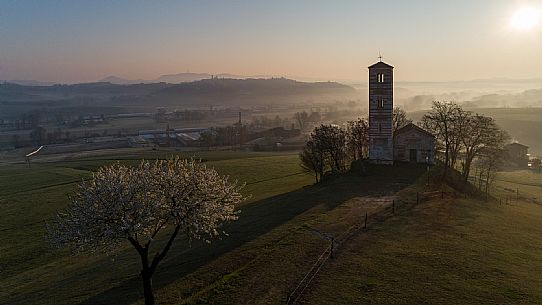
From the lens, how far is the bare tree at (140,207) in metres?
21.5

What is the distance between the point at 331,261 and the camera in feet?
87.8

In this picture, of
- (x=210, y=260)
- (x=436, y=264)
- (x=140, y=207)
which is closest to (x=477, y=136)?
(x=436, y=264)

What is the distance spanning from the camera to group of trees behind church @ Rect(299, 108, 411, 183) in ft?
209

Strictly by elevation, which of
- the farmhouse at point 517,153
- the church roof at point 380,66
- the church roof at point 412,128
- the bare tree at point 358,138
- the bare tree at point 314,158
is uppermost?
the church roof at point 380,66

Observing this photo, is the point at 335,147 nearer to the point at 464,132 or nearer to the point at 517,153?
the point at 464,132

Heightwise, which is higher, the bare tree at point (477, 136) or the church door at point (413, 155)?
the bare tree at point (477, 136)

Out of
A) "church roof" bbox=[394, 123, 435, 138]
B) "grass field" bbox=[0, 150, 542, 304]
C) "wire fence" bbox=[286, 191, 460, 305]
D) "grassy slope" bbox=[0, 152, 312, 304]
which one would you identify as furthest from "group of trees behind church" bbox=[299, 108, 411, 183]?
"wire fence" bbox=[286, 191, 460, 305]

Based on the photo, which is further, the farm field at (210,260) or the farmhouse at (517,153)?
the farmhouse at (517,153)

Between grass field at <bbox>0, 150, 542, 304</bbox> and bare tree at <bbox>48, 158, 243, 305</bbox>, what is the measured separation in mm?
4063

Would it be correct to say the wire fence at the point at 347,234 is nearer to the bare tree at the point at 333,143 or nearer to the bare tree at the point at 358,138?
the bare tree at the point at 333,143

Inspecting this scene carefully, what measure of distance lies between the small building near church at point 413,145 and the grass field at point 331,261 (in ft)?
27.3

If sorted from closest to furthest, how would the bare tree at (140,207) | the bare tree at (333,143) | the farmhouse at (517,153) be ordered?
the bare tree at (140,207) → the bare tree at (333,143) → the farmhouse at (517,153)

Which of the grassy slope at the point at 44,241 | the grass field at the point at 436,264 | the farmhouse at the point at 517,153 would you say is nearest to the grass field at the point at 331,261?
the grass field at the point at 436,264

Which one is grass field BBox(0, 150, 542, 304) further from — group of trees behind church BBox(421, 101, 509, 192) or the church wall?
group of trees behind church BBox(421, 101, 509, 192)
